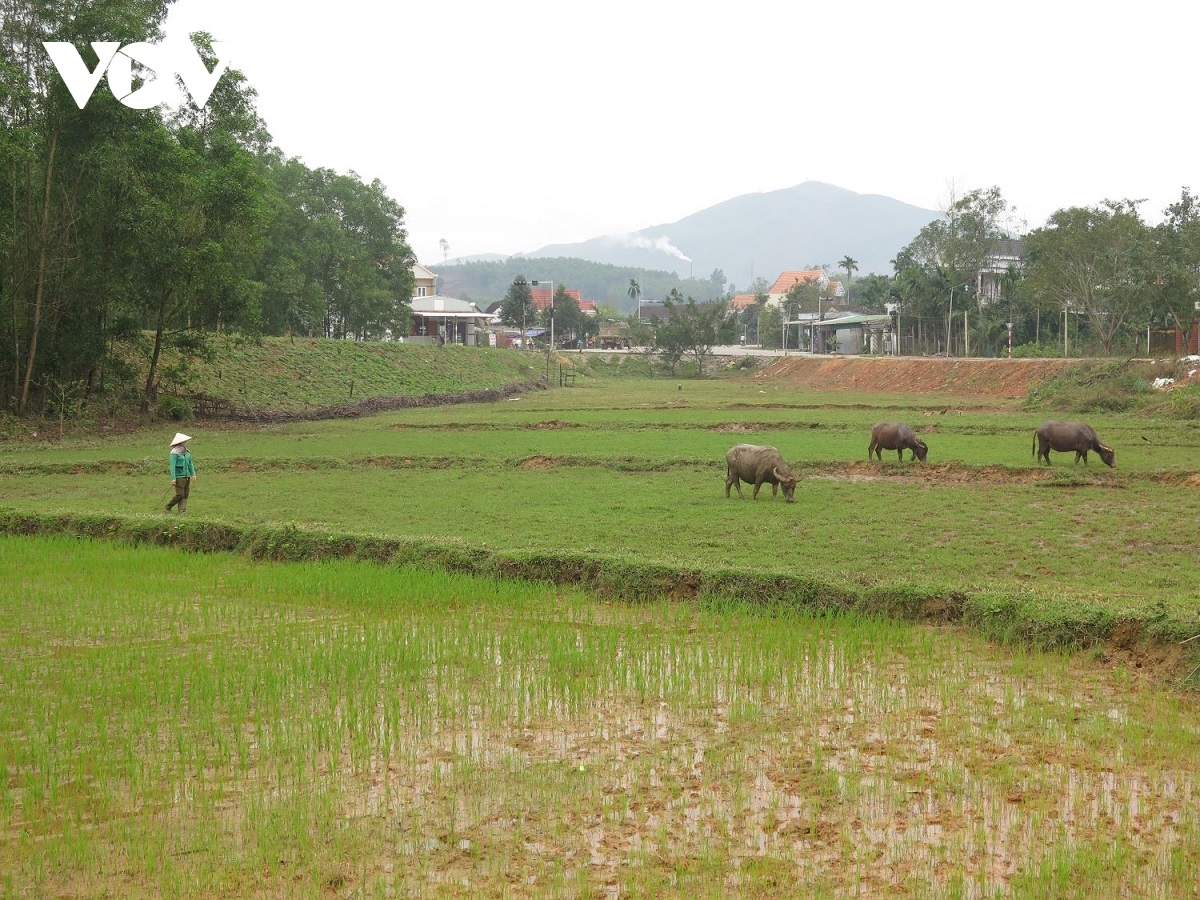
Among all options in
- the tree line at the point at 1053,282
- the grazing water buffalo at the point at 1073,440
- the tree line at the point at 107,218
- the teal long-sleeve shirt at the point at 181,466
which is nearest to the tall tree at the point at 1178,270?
the tree line at the point at 1053,282

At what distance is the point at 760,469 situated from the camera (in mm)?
15820

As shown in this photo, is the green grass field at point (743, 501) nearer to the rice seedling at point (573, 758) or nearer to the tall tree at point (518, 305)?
the rice seedling at point (573, 758)

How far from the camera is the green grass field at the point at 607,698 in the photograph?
4895mm

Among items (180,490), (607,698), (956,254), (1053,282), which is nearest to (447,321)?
(956,254)

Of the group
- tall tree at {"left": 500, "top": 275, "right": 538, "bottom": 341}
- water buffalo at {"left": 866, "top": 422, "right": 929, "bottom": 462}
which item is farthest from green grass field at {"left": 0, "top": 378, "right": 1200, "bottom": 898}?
tall tree at {"left": 500, "top": 275, "right": 538, "bottom": 341}

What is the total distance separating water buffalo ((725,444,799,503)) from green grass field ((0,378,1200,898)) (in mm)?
372

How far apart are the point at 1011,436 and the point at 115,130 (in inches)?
953

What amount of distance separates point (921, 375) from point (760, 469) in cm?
3786

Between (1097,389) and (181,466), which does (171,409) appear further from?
(1097,389)

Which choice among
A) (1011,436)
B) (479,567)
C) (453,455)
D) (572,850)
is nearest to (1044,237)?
(1011,436)

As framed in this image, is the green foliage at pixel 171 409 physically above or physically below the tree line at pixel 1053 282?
below

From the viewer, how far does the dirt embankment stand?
43.6 metres

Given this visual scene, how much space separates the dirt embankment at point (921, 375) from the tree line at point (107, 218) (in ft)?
99.6

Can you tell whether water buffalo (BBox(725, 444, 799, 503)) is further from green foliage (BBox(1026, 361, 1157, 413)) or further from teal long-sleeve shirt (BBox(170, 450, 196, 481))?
green foliage (BBox(1026, 361, 1157, 413))
